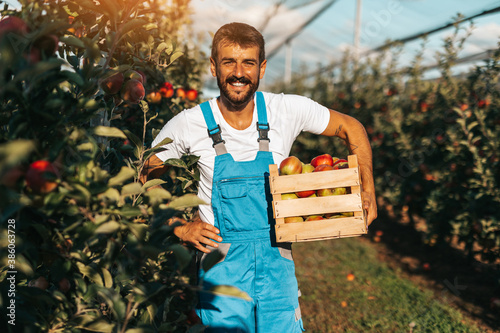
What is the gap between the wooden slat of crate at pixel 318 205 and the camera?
5.47ft

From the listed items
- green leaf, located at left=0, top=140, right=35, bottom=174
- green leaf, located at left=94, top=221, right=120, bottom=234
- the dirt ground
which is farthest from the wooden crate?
the dirt ground

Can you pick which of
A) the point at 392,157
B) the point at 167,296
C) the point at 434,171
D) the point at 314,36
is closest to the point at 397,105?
the point at 392,157

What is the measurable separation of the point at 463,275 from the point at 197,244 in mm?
3892

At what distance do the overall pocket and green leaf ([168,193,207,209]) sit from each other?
2.33ft

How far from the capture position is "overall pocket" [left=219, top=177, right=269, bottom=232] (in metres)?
1.78

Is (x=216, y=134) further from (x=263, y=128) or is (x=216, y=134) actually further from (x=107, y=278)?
(x=107, y=278)

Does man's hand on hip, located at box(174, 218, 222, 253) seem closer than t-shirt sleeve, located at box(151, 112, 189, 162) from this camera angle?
Yes

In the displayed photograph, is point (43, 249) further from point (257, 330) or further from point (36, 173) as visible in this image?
point (257, 330)

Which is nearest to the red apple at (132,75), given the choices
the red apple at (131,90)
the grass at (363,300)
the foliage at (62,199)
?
the red apple at (131,90)

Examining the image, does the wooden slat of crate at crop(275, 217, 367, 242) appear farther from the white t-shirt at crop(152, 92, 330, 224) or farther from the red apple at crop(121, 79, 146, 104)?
the red apple at crop(121, 79, 146, 104)

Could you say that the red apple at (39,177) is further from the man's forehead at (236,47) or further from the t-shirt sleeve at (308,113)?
the t-shirt sleeve at (308,113)

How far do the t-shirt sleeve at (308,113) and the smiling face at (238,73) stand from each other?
0.24 metres

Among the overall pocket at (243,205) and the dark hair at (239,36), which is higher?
the dark hair at (239,36)

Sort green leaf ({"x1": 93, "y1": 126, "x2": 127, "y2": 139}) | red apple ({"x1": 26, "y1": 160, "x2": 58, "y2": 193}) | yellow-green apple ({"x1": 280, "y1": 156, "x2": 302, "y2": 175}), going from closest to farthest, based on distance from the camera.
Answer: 1. red apple ({"x1": 26, "y1": 160, "x2": 58, "y2": 193})
2. green leaf ({"x1": 93, "y1": 126, "x2": 127, "y2": 139})
3. yellow-green apple ({"x1": 280, "y1": 156, "x2": 302, "y2": 175})
